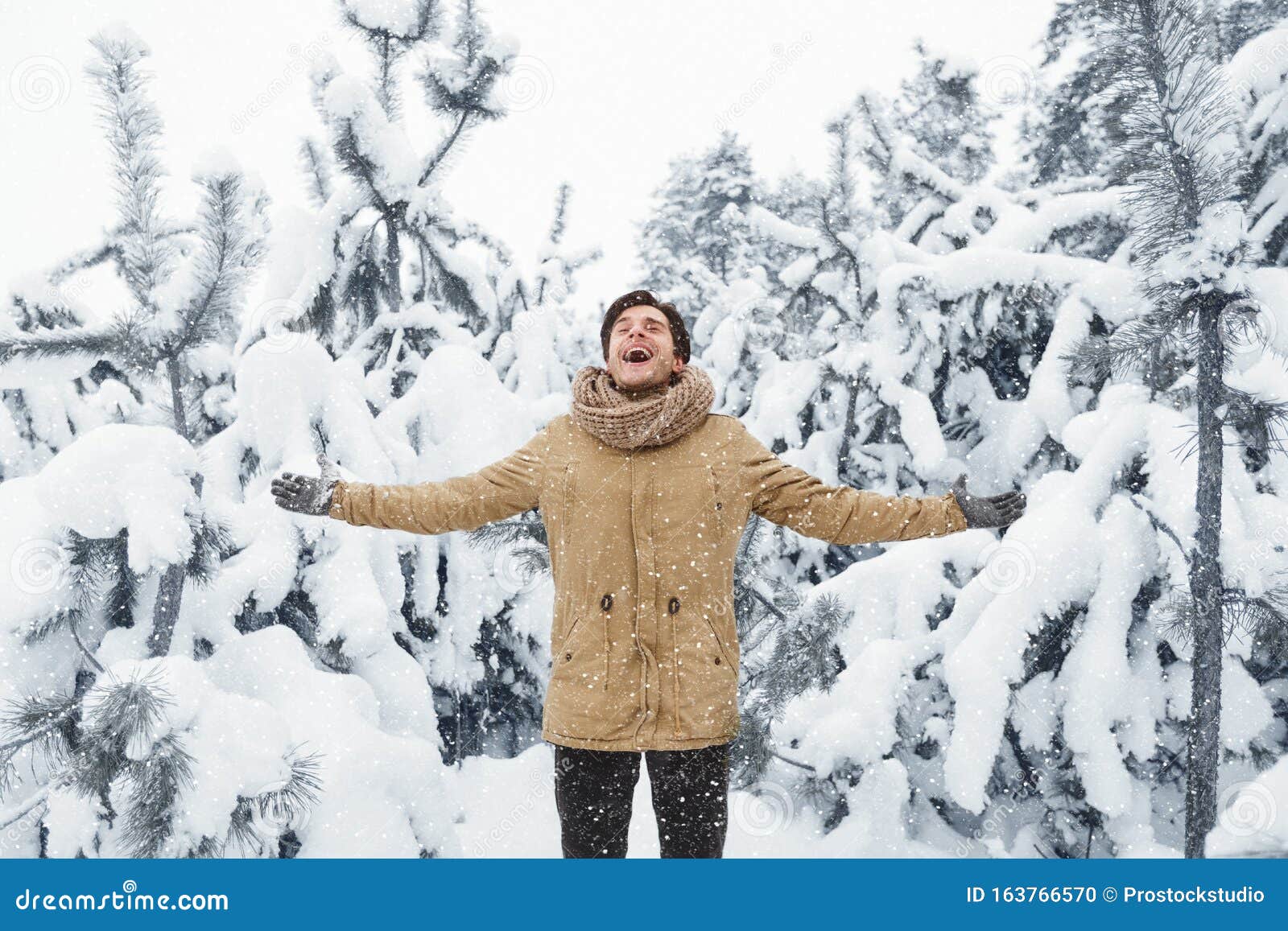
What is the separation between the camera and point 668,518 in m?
2.36

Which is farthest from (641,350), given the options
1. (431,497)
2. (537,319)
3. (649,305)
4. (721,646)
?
(537,319)

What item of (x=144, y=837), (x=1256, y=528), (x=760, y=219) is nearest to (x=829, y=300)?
(x=760, y=219)

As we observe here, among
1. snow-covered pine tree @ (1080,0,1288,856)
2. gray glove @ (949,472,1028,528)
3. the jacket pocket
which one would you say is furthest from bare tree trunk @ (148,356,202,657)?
snow-covered pine tree @ (1080,0,1288,856)

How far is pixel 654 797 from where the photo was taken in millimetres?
2439

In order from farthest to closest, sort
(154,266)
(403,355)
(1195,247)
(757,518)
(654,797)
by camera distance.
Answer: (403,355)
(757,518)
(154,266)
(1195,247)
(654,797)

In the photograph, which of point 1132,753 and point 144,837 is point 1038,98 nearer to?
point 1132,753

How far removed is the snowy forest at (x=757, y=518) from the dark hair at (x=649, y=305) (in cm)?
96

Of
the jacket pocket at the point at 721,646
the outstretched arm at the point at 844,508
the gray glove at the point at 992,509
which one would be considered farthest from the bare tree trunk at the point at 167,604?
the gray glove at the point at 992,509

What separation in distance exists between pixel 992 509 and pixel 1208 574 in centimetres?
114

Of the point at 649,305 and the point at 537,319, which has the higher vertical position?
the point at 537,319

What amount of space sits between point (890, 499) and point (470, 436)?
2.76 m

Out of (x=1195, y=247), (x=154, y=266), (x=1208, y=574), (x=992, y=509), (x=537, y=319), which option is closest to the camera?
(x=992, y=509)

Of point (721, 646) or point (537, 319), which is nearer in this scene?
point (721, 646)

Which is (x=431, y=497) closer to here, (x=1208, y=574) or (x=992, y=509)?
(x=992, y=509)
